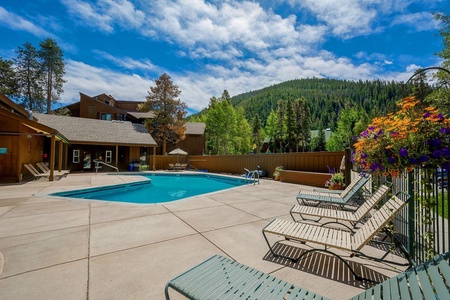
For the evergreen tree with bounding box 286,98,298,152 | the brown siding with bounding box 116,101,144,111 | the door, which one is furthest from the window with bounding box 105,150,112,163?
the evergreen tree with bounding box 286,98,298,152

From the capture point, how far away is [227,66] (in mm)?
25391

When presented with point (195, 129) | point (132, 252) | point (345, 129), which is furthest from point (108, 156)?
point (345, 129)

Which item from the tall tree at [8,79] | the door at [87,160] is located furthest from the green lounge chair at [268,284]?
the tall tree at [8,79]

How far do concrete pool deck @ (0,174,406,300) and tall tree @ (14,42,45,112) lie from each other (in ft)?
121

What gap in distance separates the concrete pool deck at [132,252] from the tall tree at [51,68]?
1459 inches

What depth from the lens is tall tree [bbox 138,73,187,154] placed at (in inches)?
978

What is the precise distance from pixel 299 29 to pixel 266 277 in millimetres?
11987

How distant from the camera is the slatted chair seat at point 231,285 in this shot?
1.62 metres

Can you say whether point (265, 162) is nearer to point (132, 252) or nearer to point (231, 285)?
point (132, 252)

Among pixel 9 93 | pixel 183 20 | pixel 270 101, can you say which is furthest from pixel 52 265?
pixel 270 101

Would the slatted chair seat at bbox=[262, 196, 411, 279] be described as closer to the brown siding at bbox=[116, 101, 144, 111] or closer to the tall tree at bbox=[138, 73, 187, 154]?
the tall tree at bbox=[138, 73, 187, 154]

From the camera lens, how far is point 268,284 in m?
1.78

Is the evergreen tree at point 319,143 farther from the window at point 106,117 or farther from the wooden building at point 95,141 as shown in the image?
the window at point 106,117

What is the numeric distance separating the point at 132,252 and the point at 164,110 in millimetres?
23440
